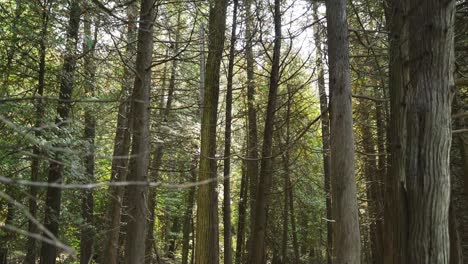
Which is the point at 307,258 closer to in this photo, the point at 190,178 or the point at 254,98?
the point at 190,178

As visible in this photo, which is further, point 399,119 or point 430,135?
point 399,119

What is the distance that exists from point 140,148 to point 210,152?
4.58 feet

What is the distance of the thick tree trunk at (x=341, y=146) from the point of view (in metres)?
5.17

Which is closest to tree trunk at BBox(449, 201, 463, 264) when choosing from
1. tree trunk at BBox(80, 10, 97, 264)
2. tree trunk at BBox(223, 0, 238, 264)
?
tree trunk at BBox(223, 0, 238, 264)

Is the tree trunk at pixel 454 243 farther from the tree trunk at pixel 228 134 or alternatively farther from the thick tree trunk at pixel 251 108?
the tree trunk at pixel 228 134

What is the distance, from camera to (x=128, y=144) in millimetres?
10258

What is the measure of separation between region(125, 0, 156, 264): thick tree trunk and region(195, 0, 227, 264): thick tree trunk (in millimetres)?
1051

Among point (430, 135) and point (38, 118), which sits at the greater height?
point (38, 118)

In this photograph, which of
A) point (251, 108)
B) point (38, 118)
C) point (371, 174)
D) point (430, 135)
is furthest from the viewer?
point (371, 174)

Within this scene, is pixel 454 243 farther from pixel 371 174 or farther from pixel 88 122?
pixel 88 122

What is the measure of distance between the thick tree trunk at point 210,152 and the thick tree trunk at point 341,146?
2.74 meters

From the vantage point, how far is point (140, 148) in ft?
23.4

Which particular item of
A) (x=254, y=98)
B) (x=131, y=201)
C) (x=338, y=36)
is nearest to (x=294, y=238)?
(x=254, y=98)

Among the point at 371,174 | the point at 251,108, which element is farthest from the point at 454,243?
the point at 251,108
